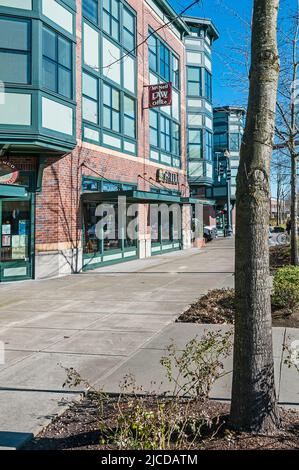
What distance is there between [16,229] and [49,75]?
14.7ft

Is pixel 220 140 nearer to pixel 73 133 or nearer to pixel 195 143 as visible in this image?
pixel 195 143

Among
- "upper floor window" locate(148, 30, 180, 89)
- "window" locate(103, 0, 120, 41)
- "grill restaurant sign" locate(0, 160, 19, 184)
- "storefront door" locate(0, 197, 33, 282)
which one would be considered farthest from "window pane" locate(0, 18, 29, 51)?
"upper floor window" locate(148, 30, 180, 89)

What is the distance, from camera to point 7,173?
12883 mm

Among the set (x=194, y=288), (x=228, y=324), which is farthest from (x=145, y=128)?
(x=228, y=324)

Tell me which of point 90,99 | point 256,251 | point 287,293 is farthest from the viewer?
point 90,99

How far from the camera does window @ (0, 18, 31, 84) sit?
1225 cm

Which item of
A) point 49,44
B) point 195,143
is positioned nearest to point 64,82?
point 49,44

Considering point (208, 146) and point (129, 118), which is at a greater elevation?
point (208, 146)

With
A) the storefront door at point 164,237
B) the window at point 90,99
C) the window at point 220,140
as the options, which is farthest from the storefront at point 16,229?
the window at point 220,140

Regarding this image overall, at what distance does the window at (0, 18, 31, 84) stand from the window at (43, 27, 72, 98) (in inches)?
22.4

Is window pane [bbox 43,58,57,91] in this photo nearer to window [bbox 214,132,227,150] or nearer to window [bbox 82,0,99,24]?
window [bbox 82,0,99,24]

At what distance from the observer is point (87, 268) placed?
16.0 m

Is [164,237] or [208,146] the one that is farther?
[208,146]
